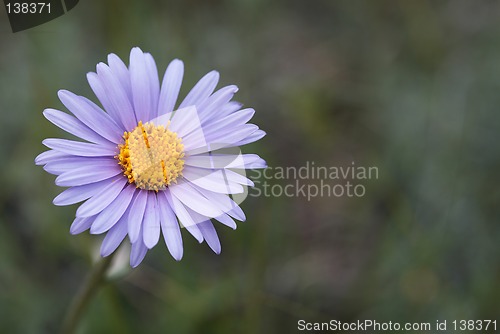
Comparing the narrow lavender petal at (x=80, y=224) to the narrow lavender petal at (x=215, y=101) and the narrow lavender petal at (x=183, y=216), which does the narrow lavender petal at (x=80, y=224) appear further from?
the narrow lavender petal at (x=215, y=101)

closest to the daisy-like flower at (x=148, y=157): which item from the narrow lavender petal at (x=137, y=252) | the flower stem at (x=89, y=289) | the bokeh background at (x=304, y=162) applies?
the narrow lavender petal at (x=137, y=252)

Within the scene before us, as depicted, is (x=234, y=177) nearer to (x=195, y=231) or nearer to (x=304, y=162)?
(x=195, y=231)

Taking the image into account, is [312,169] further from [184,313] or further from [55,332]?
[55,332]

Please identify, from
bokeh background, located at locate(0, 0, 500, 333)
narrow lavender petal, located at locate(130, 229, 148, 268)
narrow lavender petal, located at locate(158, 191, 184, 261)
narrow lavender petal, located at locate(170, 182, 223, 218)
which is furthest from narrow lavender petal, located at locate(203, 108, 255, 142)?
bokeh background, located at locate(0, 0, 500, 333)

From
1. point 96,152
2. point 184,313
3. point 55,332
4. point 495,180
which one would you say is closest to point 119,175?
point 96,152

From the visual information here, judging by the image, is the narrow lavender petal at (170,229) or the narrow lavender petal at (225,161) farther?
the narrow lavender petal at (225,161)

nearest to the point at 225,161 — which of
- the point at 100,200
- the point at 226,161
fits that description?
the point at 226,161
